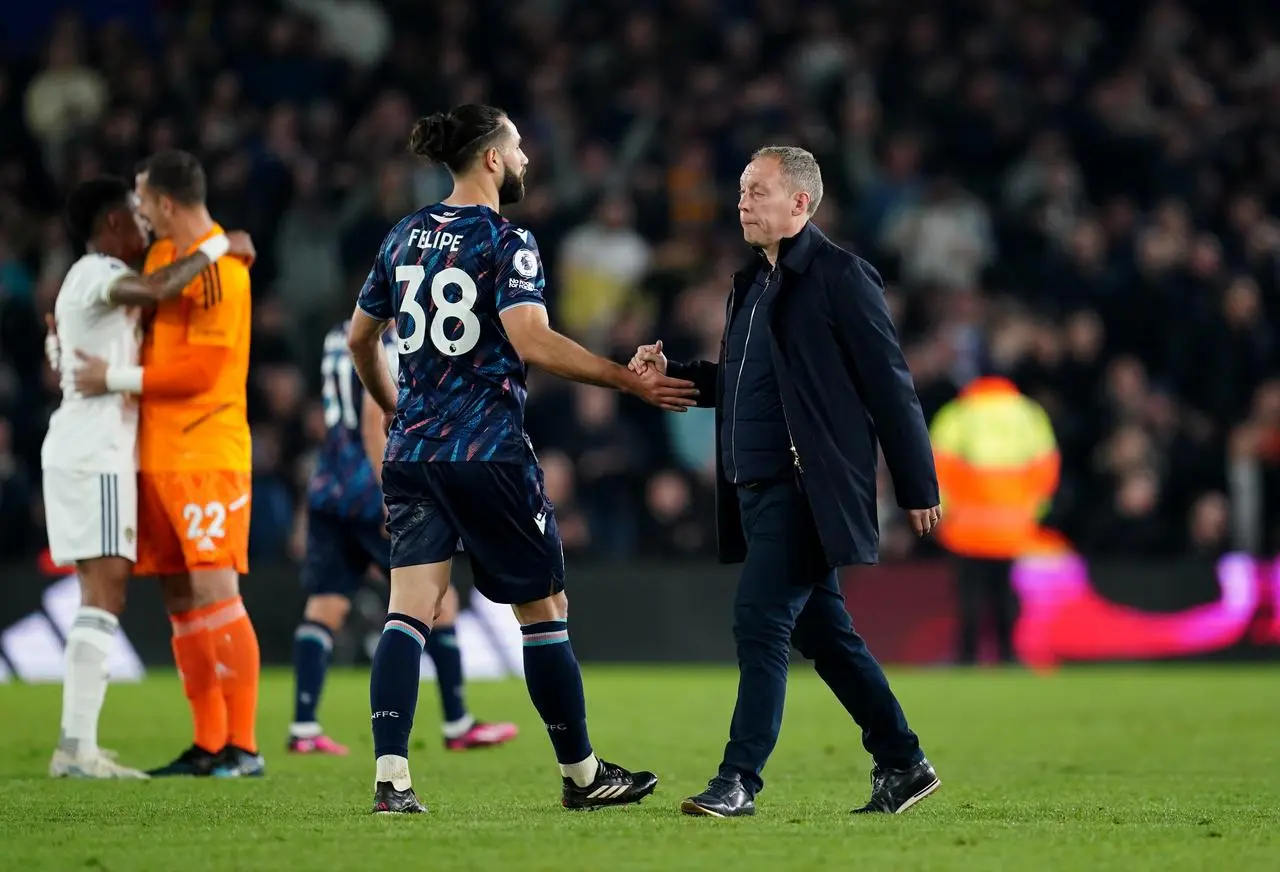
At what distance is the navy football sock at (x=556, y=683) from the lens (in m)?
6.81

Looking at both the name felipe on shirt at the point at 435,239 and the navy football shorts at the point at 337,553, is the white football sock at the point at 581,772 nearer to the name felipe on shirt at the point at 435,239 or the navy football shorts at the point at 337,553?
the name felipe on shirt at the point at 435,239

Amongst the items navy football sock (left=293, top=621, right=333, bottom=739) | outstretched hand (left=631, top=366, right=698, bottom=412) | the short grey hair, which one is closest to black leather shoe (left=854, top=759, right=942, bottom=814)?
outstretched hand (left=631, top=366, right=698, bottom=412)

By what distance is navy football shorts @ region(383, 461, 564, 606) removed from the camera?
6637mm

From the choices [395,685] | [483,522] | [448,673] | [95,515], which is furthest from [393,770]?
[448,673]

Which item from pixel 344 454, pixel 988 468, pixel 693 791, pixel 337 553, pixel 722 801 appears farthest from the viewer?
pixel 988 468

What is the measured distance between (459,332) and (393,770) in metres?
1.47

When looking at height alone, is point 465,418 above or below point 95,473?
above

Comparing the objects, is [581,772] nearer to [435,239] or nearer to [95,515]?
[435,239]

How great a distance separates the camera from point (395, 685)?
6520 mm

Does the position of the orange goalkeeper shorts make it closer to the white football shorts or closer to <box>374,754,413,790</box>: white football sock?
the white football shorts

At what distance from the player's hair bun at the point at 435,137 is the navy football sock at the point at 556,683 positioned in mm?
1651

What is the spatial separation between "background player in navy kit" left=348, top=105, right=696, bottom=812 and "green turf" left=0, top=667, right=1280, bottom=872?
0.54 meters

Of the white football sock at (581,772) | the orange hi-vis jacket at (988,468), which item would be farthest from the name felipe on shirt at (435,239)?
the orange hi-vis jacket at (988,468)

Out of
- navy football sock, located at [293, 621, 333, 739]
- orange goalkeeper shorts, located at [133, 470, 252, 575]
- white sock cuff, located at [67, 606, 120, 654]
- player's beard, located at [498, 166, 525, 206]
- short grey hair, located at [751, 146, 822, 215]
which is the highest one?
short grey hair, located at [751, 146, 822, 215]
